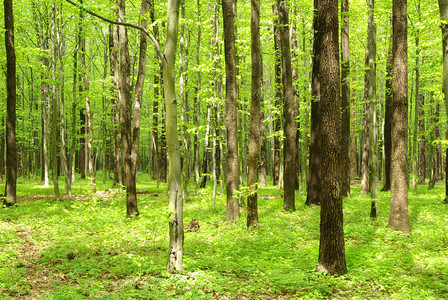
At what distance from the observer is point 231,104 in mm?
10688

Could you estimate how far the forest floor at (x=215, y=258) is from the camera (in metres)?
5.51

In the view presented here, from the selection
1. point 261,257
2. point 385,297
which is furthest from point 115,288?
point 385,297

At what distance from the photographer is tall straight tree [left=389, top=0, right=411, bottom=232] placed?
922 centimetres

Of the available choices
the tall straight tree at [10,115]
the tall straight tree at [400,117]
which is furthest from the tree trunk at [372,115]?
the tall straight tree at [10,115]

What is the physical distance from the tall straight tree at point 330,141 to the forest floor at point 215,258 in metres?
0.56

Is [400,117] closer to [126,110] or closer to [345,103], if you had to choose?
[345,103]

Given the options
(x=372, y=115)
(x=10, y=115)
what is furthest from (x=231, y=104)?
(x=10, y=115)

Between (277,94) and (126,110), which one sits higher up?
(277,94)

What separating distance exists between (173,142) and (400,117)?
23.8 feet

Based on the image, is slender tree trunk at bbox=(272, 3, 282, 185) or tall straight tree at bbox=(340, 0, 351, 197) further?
slender tree trunk at bbox=(272, 3, 282, 185)

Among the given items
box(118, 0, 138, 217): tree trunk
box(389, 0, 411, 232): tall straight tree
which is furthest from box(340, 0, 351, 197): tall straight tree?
box(118, 0, 138, 217): tree trunk

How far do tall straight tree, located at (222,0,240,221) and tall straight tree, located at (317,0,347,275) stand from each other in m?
4.58

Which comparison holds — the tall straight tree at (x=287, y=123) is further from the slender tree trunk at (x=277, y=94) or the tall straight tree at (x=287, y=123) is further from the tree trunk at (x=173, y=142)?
the tree trunk at (x=173, y=142)

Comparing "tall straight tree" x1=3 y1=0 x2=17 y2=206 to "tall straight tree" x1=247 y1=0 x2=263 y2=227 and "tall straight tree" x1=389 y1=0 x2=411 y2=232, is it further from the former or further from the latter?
"tall straight tree" x1=389 y1=0 x2=411 y2=232
